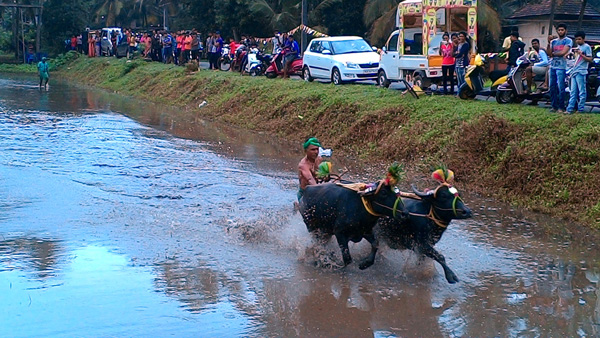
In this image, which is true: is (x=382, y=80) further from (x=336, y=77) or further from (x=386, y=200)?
(x=386, y=200)

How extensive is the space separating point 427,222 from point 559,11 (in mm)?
32407

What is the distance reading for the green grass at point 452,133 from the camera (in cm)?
1168

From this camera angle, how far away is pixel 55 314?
24.4ft

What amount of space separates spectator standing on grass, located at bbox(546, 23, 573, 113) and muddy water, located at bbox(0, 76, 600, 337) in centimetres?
279

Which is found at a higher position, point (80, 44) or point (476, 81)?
point (80, 44)

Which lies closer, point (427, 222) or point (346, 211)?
point (427, 222)

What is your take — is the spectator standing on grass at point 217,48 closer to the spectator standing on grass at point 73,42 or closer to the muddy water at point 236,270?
the muddy water at point 236,270

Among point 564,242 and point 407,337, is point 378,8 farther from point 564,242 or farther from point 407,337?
point 407,337

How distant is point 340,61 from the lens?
22812 mm

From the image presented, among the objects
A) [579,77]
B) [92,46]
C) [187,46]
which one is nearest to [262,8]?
[187,46]

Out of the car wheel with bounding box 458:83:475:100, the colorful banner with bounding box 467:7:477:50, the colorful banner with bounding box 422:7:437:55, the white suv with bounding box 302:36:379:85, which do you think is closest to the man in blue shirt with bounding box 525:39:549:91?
the car wheel with bounding box 458:83:475:100

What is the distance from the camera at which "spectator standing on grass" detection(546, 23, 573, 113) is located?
43.9 ft

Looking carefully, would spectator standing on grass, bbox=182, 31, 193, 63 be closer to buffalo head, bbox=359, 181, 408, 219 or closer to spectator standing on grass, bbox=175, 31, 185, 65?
spectator standing on grass, bbox=175, 31, 185, 65

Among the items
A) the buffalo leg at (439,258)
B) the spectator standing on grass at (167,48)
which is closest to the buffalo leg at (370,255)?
the buffalo leg at (439,258)
